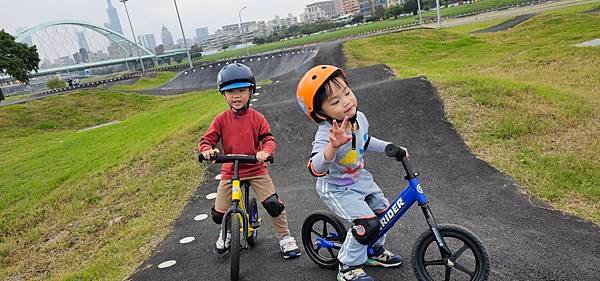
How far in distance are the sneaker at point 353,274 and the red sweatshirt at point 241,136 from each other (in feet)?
4.45

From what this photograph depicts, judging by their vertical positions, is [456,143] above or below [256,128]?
below

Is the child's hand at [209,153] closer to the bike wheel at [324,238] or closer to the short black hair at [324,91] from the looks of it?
the bike wheel at [324,238]

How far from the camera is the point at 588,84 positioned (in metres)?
10.9

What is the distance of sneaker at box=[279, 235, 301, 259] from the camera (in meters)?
4.23

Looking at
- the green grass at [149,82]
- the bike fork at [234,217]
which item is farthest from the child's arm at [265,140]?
the green grass at [149,82]

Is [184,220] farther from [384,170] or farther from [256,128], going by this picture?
[384,170]

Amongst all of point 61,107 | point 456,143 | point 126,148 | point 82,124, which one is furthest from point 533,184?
point 61,107

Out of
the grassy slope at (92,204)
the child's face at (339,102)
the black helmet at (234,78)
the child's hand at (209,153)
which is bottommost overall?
the grassy slope at (92,204)

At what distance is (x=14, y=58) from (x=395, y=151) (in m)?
46.2

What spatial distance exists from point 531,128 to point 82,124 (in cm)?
2374

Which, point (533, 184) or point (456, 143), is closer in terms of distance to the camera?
point (533, 184)

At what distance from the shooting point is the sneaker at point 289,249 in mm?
4227

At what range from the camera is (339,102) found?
312cm

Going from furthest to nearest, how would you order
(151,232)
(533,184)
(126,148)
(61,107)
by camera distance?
→ (61,107) → (126,148) → (151,232) → (533,184)
